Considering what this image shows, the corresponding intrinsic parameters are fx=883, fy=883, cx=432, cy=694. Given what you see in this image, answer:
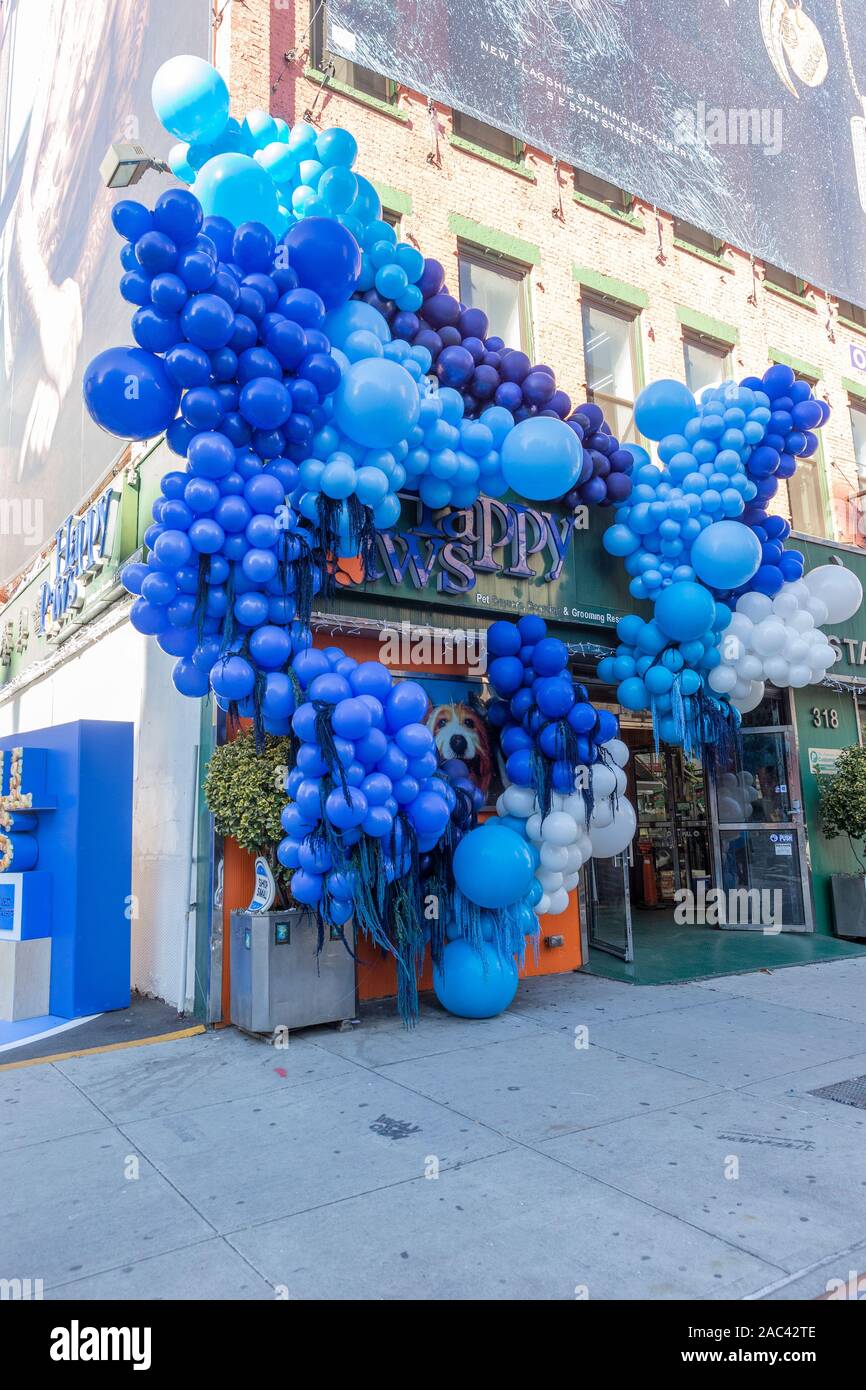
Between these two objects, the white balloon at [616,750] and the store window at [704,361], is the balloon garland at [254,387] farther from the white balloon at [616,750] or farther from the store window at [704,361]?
the store window at [704,361]

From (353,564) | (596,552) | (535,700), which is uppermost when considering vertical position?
(596,552)

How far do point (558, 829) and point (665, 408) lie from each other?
4233 millimetres

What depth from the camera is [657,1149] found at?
4355mm

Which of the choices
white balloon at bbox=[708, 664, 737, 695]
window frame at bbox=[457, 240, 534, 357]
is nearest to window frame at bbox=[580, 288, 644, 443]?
window frame at bbox=[457, 240, 534, 357]

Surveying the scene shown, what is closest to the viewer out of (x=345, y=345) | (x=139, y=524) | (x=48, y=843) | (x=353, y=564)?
(x=345, y=345)

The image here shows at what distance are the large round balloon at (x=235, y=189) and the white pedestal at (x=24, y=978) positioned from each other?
19.4 feet

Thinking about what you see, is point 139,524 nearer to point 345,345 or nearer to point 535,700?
point 345,345

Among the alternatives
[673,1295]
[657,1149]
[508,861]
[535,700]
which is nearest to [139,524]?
[535,700]

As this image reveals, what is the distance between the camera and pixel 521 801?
708 centimetres

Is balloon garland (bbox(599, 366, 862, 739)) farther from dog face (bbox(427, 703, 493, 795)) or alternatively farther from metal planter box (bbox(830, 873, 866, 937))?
metal planter box (bbox(830, 873, 866, 937))

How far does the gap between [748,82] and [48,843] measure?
1118 cm

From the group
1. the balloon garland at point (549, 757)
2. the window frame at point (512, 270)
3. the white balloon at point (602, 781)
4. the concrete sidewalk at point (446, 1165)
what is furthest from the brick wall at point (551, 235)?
the concrete sidewalk at point (446, 1165)

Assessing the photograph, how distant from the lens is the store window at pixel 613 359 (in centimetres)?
1066

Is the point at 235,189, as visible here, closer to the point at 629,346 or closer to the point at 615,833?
the point at 615,833
